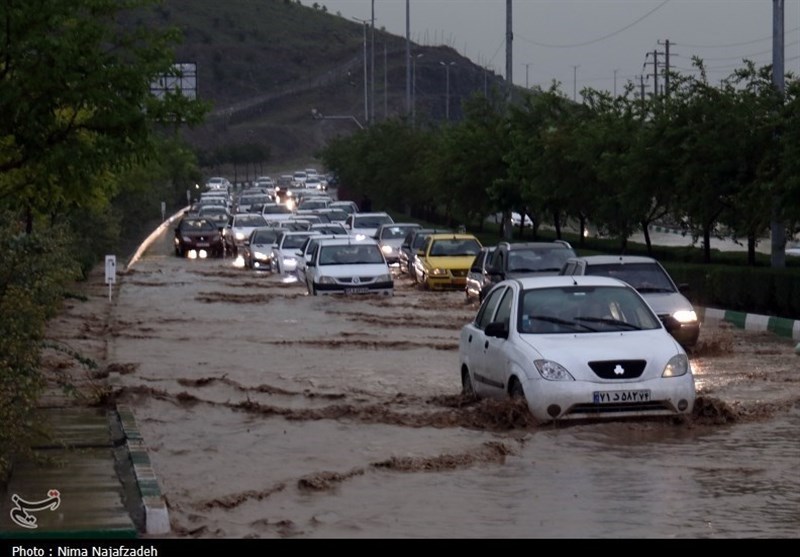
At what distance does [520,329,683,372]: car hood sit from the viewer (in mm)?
13266

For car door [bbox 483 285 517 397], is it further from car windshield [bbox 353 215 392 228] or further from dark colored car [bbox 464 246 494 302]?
car windshield [bbox 353 215 392 228]

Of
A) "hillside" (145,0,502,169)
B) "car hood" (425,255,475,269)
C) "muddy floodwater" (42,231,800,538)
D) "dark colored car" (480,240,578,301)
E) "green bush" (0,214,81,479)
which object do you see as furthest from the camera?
"hillside" (145,0,502,169)

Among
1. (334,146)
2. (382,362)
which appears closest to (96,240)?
(382,362)

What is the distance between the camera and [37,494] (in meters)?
10.3

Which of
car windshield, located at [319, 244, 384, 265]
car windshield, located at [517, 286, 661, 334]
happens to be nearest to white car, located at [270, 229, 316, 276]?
car windshield, located at [319, 244, 384, 265]

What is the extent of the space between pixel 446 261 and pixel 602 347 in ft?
79.1

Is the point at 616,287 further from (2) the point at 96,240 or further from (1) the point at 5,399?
(2) the point at 96,240

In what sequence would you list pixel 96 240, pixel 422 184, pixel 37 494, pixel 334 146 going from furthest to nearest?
pixel 334 146
pixel 422 184
pixel 96 240
pixel 37 494

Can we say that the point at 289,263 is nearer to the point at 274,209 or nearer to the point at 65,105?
the point at 274,209

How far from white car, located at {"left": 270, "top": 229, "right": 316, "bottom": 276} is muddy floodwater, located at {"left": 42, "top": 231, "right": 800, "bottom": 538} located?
62.4 ft

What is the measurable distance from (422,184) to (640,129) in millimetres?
33152

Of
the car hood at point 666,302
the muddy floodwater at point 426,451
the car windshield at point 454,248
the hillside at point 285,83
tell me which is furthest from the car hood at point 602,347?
the hillside at point 285,83

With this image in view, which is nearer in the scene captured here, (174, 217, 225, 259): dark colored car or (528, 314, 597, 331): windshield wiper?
(528, 314, 597, 331): windshield wiper

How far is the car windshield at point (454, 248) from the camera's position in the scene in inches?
1500
